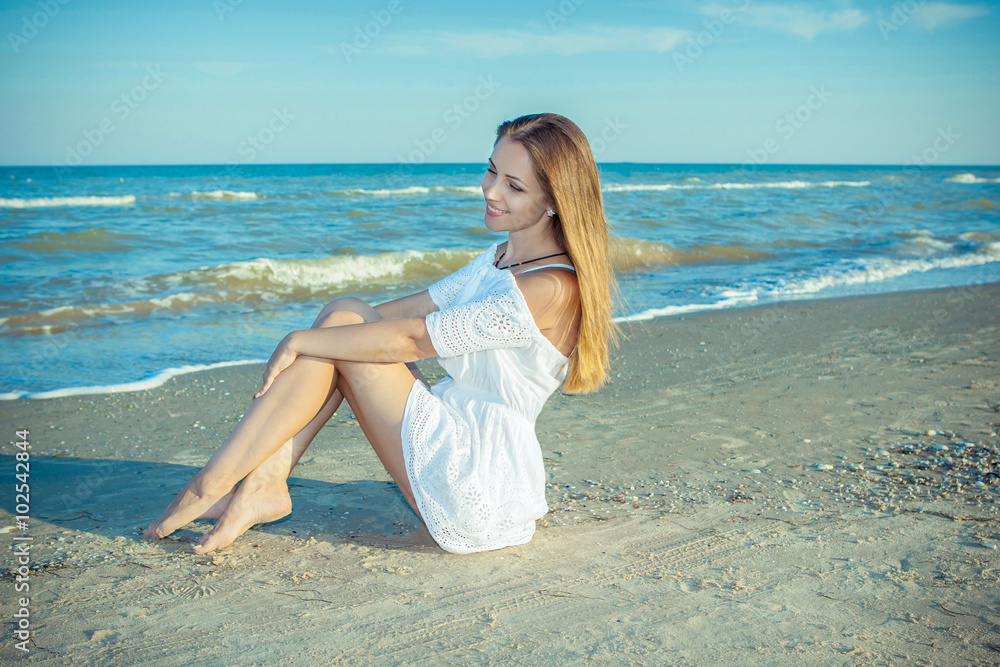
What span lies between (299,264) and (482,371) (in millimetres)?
8917

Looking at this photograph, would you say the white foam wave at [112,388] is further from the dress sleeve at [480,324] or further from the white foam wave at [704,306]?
the white foam wave at [704,306]

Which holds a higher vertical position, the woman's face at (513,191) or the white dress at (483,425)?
the woman's face at (513,191)

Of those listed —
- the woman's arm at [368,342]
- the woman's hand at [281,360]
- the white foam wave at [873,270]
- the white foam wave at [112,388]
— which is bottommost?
the white foam wave at [112,388]

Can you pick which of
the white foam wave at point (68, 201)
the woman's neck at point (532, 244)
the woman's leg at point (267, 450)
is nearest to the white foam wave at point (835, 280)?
the woman's neck at point (532, 244)

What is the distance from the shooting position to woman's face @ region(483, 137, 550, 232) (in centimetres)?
263

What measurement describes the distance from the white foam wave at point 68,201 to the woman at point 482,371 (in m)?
21.4

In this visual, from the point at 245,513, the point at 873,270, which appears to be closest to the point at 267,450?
the point at 245,513

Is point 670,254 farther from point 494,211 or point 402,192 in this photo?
point 402,192

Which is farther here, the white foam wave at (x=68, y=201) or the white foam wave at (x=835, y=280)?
the white foam wave at (x=68, y=201)

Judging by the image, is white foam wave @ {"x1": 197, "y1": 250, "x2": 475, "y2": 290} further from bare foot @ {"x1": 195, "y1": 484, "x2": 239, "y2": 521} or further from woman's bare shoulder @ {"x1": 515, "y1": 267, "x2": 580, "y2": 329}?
woman's bare shoulder @ {"x1": 515, "y1": 267, "x2": 580, "y2": 329}

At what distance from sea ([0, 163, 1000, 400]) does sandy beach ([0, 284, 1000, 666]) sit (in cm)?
108

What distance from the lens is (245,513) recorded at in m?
2.80

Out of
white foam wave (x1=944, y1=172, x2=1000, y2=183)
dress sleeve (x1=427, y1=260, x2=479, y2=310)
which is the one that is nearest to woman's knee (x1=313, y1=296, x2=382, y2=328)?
dress sleeve (x1=427, y1=260, x2=479, y2=310)

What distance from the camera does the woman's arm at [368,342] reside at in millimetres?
2586
